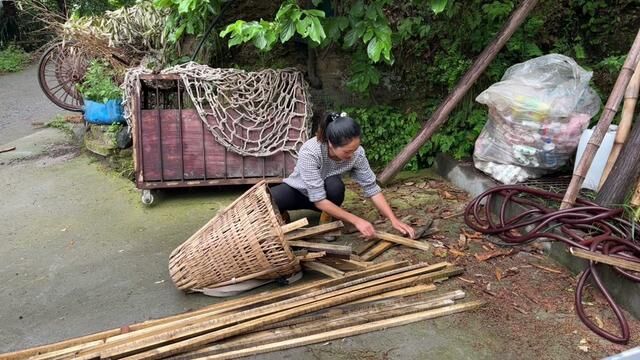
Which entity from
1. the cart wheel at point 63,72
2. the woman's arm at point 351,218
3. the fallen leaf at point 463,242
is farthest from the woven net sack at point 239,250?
the cart wheel at point 63,72

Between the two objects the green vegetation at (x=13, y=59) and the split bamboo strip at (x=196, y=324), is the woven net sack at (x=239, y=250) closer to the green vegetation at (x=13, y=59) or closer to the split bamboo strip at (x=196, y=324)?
the split bamboo strip at (x=196, y=324)

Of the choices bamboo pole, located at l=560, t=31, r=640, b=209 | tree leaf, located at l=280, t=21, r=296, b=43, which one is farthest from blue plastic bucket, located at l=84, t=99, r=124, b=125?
bamboo pole, located at l=560, t=31, r=640, b=209

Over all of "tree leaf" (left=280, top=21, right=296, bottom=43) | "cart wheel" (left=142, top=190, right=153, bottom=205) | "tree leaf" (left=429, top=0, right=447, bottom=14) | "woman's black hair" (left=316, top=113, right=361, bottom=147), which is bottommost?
"cart wheel" (left=142, top=190, right=153, bottom=205)

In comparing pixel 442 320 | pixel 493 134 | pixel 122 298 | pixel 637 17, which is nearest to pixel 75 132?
pixel 122 298

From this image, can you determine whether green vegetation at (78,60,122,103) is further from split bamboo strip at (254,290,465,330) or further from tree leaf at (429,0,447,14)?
split bamboo strip at (254,290,465,330)

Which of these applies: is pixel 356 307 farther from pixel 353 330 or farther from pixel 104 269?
pixel 104 269

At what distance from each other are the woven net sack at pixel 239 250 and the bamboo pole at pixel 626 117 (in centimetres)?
202

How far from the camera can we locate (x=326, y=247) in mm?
2781

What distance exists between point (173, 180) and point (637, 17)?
14.1 feet

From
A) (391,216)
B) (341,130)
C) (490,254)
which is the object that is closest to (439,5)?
(341,130)

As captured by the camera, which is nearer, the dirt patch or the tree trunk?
the dirt patch

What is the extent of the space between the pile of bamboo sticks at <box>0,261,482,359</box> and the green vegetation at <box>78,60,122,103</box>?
3310 mm

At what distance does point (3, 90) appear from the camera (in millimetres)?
9914

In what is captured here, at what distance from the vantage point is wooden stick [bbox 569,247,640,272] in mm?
2387
